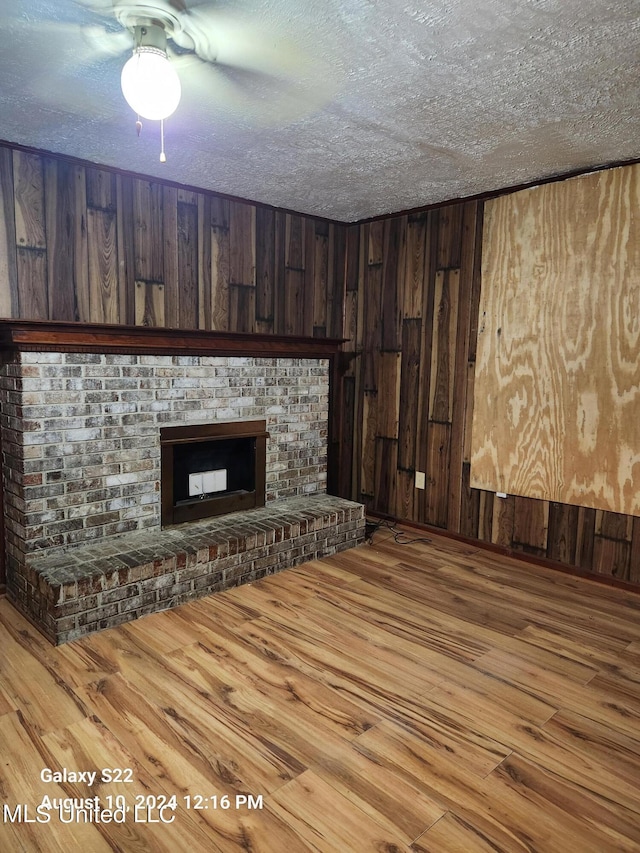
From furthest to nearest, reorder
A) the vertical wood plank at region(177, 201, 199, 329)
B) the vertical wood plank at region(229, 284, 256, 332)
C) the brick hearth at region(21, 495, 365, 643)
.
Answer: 1. the vertical wood plank at region(229, 284, 256, 332)
2. the vertical wood plank at region(177, 201, 199, 329)
3. the brick hearth at region(21, 495, 365, 643)

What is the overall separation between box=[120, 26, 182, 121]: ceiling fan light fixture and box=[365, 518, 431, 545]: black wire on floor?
2.84 metres

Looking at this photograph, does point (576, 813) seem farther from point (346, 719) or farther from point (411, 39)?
point (411, 39)

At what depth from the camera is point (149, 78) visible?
1720 mm

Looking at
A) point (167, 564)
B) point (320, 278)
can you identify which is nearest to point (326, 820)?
point (167, 564)

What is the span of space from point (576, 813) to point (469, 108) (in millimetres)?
2432

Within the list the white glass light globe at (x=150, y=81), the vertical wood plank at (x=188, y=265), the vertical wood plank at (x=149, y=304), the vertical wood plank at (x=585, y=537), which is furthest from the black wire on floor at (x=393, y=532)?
the white glass light globe at (x=150, y=81)

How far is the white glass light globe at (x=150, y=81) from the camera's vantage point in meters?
1.72

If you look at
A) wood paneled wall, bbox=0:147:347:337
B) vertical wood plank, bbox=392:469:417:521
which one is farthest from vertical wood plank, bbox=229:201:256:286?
vertical wood plank, bbox=392:469:417:521

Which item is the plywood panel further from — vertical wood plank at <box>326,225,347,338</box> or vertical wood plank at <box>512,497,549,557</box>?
vertical wood plank at <box>326,225,347,338</box>

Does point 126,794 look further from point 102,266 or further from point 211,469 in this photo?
point 102,266

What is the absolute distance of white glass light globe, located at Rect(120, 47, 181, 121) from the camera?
5.65ft

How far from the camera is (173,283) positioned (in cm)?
331

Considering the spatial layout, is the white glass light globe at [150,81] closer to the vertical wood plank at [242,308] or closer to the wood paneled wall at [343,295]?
the wood paneled wall at [343,295]

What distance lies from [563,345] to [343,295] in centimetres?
174
